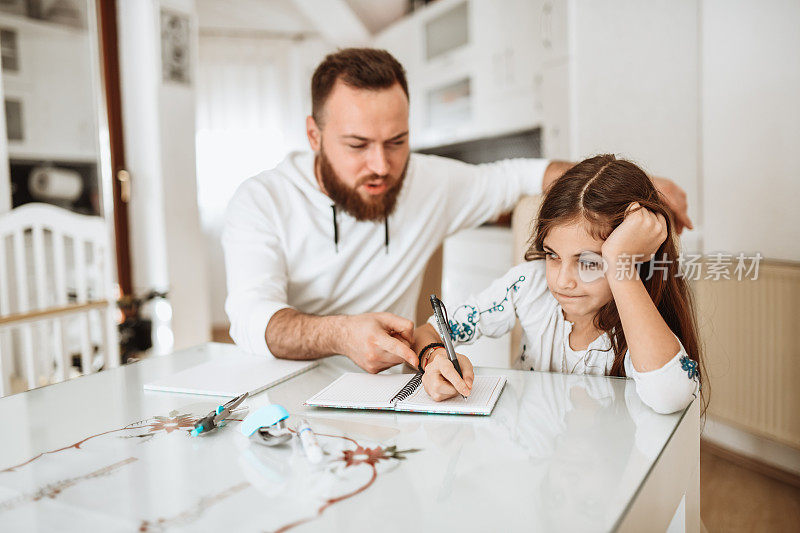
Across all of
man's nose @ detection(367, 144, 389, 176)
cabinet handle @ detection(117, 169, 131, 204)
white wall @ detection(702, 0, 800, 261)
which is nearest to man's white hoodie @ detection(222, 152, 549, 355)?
man's nose @ detection(367, 144, 389, 176)

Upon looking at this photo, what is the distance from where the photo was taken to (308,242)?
5.16 feet

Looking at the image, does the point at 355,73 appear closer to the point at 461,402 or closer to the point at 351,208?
the point at 351,208

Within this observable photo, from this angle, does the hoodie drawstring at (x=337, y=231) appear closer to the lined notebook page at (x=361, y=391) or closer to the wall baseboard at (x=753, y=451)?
the lined notebook page at (x=361, y=391)

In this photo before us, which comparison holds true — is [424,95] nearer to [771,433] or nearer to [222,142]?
[222,142]

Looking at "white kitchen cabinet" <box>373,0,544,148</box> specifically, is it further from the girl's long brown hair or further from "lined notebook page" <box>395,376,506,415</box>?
"lined notebook page" <box>395,376,506,415</box>

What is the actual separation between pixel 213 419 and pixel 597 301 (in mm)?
697

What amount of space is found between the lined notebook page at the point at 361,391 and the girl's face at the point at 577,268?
325mm

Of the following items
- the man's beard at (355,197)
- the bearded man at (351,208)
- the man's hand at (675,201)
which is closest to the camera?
the man's hand at (675,201)

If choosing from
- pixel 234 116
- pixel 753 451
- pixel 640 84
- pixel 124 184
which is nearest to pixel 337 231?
pixel 640 84

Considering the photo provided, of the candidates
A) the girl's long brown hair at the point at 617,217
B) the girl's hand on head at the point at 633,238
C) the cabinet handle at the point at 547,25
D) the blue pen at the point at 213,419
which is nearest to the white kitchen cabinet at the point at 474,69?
the cabinet handle at the point at 547,25

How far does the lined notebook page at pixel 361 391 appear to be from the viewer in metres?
0.86

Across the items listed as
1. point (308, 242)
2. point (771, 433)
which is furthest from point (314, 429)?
point (771, 433)

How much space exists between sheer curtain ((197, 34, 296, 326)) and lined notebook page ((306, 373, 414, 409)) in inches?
169

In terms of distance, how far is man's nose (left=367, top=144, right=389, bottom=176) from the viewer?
56.7 inches
